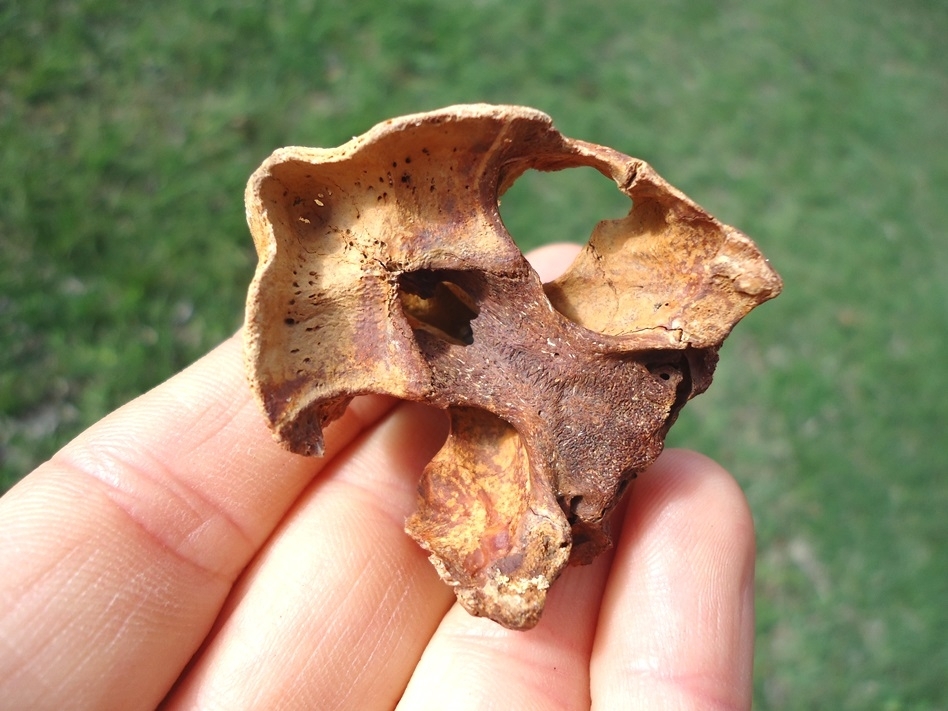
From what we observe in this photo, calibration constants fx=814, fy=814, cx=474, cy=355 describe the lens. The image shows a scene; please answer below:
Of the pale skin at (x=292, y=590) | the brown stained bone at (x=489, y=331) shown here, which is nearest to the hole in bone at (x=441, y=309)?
the brown stained bone at (x=489, y=331)

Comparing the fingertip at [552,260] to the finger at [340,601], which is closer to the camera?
the finger at [340,601]

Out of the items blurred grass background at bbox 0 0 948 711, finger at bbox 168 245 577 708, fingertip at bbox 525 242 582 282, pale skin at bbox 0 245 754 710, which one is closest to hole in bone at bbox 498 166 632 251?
blurred grass background at bbox 0 0 948 711

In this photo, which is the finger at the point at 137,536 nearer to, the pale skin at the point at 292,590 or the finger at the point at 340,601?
the pale skin at the point at 292,590

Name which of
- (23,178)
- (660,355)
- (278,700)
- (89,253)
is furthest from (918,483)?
(23,178)

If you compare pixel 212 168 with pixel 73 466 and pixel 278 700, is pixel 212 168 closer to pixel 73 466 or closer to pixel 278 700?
pixel 73 466

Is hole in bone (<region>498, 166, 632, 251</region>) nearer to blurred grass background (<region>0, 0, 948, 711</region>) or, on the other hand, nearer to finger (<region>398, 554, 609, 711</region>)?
blurred grass background (<region>0, 0, 948, 711</region>)

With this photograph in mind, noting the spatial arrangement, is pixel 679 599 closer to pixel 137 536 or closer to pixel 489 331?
pixel 489 331
